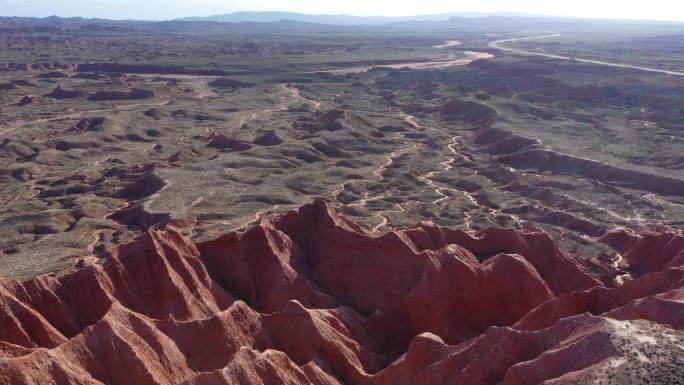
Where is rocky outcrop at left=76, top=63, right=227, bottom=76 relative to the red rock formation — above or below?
above

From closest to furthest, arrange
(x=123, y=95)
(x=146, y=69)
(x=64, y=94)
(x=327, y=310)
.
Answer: (x=327, y=310) → (x=123, y=95) → (x=64, y=94) → (x=146, y=69)

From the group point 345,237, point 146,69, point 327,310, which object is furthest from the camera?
point 146,69

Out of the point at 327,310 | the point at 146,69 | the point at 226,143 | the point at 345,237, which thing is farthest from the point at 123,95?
the point at 327,310

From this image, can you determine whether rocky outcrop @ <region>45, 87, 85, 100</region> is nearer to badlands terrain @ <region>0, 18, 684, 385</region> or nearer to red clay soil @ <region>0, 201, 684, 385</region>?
badlands terrain @ <region>0, 18, 684, 385</region>

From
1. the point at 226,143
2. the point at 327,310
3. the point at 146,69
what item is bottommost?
the point at 226,143

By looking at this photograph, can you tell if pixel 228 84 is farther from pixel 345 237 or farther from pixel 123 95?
pixel 345 237

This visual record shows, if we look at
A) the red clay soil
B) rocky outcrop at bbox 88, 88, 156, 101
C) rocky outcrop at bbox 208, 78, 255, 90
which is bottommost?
rocky outcrop at bbox 208, 78, 255, 90

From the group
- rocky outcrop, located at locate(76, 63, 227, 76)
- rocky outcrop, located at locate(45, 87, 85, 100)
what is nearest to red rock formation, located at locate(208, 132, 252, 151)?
rocky outcrop, located at locate(45, 87, 85, 100)
